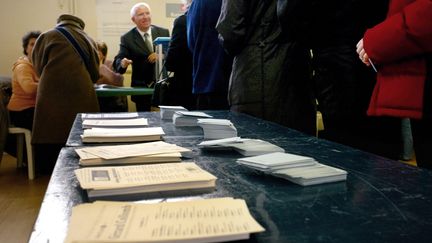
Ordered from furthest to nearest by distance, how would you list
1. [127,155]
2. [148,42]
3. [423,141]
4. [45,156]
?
[148,42] < [45,156] < [423,141] < [127,155]

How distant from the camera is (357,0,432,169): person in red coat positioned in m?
1.05

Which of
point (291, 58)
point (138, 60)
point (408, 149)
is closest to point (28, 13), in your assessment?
point (138, 60)

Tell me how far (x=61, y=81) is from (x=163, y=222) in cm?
260

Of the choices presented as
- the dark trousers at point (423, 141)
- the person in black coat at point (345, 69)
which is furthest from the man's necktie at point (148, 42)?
the dark trousers at point (423, 141)

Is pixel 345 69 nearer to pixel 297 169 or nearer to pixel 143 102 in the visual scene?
pixel 297 169

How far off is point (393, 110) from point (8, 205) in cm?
220

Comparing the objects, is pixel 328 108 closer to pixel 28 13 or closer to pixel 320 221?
pixel 320 221

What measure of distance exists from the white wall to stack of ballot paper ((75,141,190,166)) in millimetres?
4796

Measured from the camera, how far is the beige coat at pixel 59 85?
9.53 ft

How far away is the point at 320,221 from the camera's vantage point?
2.05ft

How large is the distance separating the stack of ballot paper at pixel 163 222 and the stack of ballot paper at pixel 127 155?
34cm

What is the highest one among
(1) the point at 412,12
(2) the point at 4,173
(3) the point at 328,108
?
(1) the point at 412,12

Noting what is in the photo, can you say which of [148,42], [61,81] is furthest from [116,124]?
[148,42]

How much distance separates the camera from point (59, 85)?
295 cm
